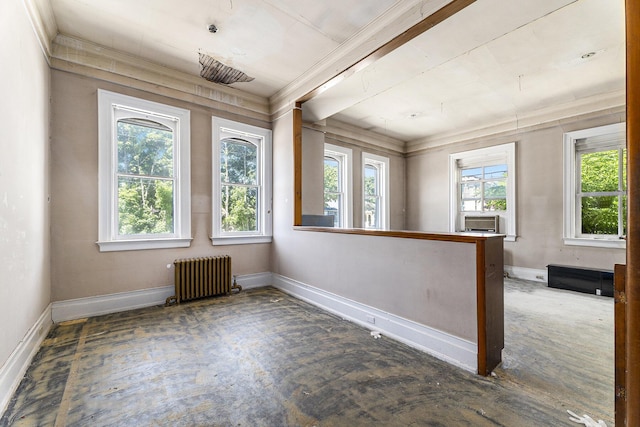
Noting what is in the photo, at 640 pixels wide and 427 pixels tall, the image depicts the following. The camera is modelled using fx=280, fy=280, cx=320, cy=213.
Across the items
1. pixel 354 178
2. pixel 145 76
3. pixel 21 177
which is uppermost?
pixel 145 76

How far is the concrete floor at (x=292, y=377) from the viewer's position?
1.64m

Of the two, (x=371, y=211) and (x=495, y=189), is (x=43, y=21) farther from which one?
(x=495, y=189)

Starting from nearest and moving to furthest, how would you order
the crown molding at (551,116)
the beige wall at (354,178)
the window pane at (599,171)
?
the crown molding at (551,116)
the window pane at (599,171)
the beige wall at (354,178)

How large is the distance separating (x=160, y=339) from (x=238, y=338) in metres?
0.72

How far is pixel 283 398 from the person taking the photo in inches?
70.7

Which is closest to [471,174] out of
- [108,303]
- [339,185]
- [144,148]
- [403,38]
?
[339,185]

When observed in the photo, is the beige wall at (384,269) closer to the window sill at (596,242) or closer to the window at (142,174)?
the window at (142,174)

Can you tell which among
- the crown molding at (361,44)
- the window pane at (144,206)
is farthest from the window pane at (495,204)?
the window pane at (144,206)

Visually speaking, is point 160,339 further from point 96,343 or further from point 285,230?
point 285,230

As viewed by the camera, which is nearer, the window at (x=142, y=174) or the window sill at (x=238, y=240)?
the window at (x=142, y=174)

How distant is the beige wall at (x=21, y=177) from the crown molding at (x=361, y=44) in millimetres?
2653

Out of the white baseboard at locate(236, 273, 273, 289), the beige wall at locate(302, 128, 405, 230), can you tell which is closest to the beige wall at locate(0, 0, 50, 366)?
the white baseboard at locate(236, 273, 273, 289)

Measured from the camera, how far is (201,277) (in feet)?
12.5

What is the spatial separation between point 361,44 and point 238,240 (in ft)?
10.0
